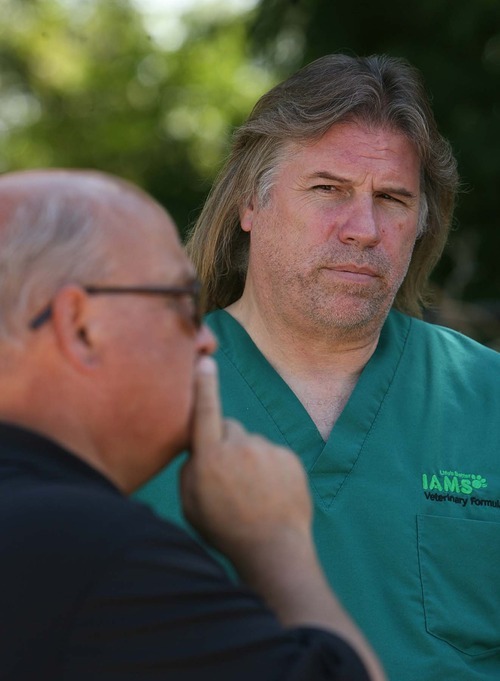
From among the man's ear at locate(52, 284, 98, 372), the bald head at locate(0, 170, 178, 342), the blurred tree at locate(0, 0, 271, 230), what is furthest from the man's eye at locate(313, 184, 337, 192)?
the blurred tree at locate(0, 0, 271, 230)

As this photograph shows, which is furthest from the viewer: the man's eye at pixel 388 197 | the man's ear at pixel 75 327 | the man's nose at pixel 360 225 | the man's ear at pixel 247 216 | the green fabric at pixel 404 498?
the man's ear at pixel 247 216

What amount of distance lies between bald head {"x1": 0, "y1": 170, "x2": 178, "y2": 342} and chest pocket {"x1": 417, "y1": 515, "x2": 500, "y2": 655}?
1.43 meters

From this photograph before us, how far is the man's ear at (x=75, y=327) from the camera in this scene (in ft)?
4.24

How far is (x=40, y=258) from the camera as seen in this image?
4.27 feet

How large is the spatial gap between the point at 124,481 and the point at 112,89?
14.1 m

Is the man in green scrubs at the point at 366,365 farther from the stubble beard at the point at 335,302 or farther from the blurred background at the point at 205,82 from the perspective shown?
the blurred background at the point at 205,82

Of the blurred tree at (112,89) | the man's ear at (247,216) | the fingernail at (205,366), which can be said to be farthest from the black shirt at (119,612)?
the blurred tree at (112,89)

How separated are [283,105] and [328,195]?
29cm

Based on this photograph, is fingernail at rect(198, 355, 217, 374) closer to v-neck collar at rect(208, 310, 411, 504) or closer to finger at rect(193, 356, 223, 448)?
finger at rect(193, 356, 223, 448)

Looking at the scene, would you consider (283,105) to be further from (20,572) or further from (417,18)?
(417,18)

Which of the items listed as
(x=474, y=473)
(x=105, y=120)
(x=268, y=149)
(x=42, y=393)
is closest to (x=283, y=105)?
(x=268, y=149)

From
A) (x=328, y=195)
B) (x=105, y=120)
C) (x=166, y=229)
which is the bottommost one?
(x=105, y=120)

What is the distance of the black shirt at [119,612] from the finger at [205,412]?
212 millimetres

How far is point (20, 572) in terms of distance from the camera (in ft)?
3.97
